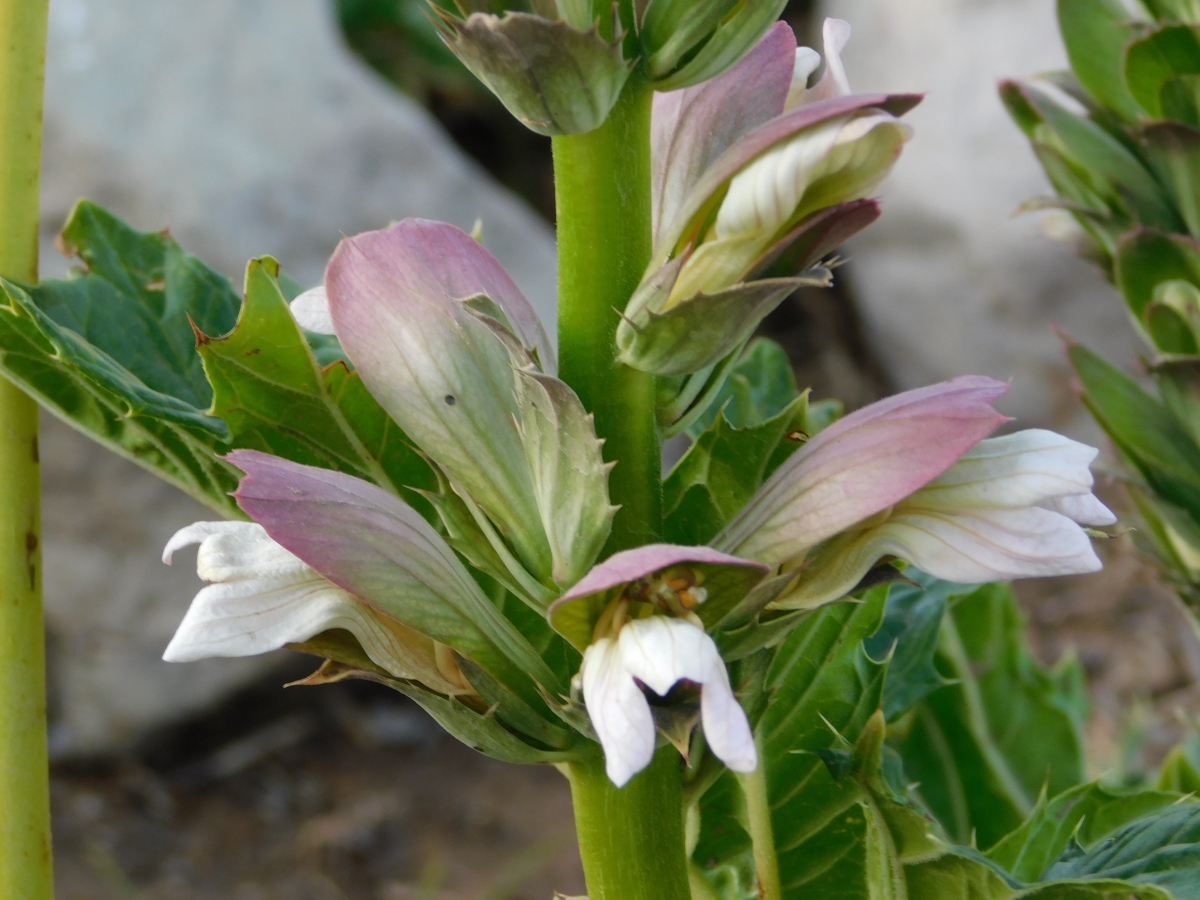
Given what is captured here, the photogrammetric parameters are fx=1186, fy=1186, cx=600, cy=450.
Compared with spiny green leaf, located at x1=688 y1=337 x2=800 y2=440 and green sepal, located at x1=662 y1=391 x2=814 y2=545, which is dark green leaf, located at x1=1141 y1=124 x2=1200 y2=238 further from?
green sepal, located at x1=662 y1=391 x2=814 y2=545

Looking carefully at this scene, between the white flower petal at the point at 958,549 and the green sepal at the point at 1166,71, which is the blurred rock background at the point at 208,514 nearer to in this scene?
the green sepal at the point at 1166,71

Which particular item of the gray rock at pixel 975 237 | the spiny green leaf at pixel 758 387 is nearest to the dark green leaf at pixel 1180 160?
the spiny green leaf at pixel 758 387

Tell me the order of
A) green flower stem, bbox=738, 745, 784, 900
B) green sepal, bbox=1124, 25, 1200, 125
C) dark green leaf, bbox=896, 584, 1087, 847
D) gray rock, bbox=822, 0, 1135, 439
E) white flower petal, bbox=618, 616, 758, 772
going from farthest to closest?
1. gray rock, bbox=822, 0, 1135, 439
2. dark green leaf, bbox=896, 584, 1087, 847
3. green sepal, bbox=1124, 25, 1200, 125
4. green flower stem, bbox=738, 745, 784, 900
5. white flower petal, bbox=618, 616, 758, 772

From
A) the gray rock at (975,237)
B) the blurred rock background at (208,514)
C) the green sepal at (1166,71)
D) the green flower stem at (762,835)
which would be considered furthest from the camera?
the gray rock at (975,237)

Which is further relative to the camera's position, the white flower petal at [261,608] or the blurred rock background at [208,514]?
the blurred rock background at [208,514]

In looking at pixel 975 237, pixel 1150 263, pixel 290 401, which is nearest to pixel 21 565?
pixel 290 401

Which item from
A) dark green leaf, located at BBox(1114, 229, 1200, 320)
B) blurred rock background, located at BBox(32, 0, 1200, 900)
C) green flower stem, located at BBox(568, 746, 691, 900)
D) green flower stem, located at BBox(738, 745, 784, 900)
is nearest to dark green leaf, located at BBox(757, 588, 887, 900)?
green flower stem, located at BBox(738, 745, 784, 900)

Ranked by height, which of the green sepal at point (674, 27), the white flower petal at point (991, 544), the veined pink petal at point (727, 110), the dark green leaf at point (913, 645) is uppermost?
the green sepal at point (674, 27)
